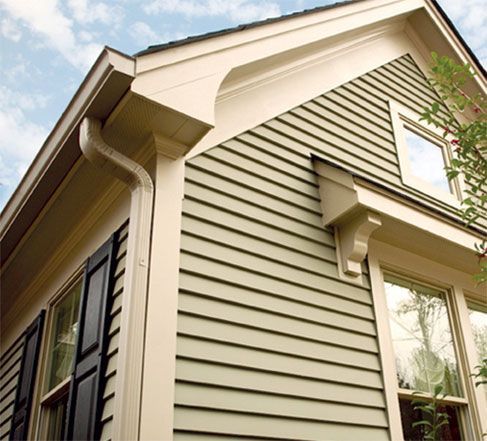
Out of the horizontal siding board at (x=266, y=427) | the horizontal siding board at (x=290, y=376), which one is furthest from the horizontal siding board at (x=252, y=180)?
the horizontal siding board at (x=266, y=427)

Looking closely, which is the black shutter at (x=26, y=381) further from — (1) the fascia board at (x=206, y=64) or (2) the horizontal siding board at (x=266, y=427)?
(1) the fascia board at (x=206, y=64)

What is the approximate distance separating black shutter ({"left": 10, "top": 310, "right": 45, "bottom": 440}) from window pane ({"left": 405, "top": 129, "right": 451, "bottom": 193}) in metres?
3.25

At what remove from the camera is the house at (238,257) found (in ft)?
8.56

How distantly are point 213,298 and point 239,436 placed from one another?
26.0 inches

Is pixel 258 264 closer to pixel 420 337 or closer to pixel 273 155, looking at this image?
pixel 273 155

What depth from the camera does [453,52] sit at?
6176 millimetres

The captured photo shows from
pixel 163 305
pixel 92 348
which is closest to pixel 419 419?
pixel 163 305

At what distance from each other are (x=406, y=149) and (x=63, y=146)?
293 cm

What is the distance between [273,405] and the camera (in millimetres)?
2785

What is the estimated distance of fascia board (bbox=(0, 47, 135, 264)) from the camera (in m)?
2.58

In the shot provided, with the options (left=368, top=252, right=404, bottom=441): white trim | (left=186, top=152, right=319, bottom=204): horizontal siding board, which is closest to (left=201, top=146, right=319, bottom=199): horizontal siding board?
(left=186, top=152, right=319, bottom=204): horizontal siding board

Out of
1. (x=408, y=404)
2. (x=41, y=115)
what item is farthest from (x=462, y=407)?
(x=41, y=115)

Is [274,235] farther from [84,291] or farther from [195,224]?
[84,291]

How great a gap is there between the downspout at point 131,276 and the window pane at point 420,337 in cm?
187
